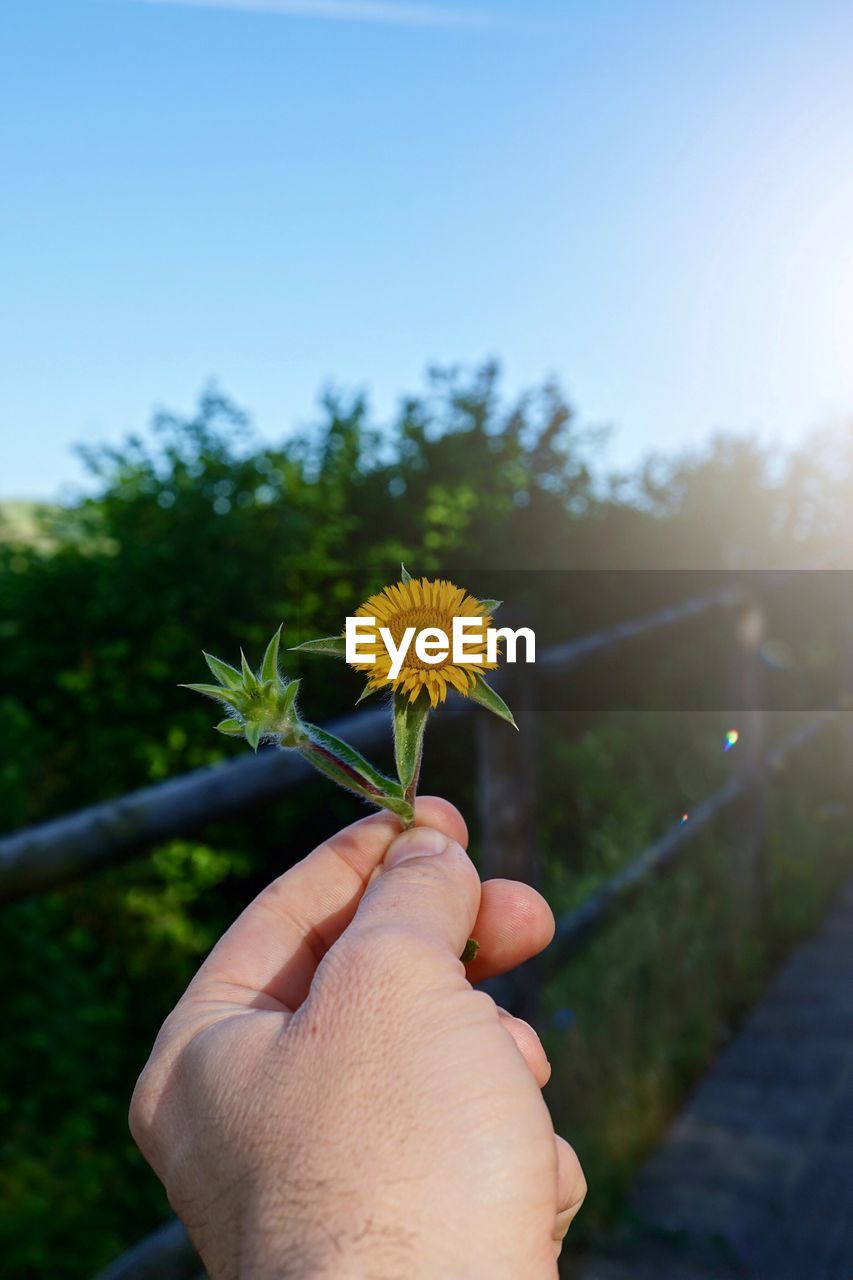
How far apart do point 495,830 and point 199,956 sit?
89.1 inches

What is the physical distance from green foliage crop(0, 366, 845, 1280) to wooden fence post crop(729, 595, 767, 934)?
39 centimetres

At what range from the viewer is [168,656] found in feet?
14.9

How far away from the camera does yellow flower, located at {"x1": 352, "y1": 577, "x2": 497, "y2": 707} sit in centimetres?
48

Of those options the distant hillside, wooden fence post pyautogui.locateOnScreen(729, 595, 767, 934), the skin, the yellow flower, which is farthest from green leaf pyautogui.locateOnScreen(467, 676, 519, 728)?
the distant hillside

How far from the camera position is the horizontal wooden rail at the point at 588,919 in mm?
1925

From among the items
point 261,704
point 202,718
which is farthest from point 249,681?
point 202,718

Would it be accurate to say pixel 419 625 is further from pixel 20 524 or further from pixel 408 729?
pixel 20 524

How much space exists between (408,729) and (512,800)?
2.44 metres

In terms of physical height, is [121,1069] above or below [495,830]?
below

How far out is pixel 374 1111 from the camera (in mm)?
589

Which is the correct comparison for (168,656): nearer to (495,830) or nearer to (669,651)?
(495,830)

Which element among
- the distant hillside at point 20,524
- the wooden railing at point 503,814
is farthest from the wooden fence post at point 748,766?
the distant hillside at point 20,524

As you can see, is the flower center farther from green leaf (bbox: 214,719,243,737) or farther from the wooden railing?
the wooden railing

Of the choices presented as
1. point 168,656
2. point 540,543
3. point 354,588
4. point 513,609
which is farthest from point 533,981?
point 540,543
